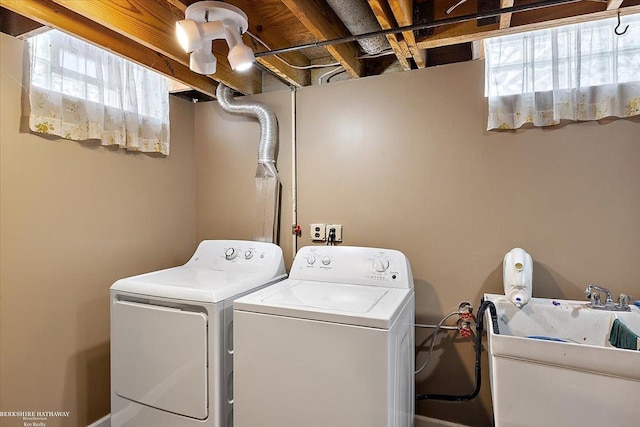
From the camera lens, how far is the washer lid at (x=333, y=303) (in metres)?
1.37

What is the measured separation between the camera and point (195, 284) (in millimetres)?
1774

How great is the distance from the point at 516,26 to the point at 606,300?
135 cm

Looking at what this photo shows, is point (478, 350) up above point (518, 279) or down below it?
below

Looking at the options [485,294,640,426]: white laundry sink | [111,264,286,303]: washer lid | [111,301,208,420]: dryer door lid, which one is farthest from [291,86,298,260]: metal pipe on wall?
[485,294,640,426]: white laundry sink

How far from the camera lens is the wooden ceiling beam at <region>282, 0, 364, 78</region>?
150 cm

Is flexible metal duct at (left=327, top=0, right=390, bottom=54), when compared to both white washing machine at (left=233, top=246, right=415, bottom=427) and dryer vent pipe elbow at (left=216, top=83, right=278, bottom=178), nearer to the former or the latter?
dryer vent pipe elbow at (left=216, top=83, right=278, bottom=178)

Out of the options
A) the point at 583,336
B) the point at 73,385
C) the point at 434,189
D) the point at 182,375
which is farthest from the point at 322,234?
the point at 73,385

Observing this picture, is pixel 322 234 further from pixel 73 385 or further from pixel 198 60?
pixel 73 385

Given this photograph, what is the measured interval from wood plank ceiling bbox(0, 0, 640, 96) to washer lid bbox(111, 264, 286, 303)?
1.18 m

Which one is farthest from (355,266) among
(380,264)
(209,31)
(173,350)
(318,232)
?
(209,31)

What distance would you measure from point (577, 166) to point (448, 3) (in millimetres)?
1055

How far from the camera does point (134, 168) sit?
7.48ft

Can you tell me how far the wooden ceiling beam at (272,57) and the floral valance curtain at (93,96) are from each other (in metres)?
0.68

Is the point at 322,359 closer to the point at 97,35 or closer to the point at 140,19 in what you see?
the point at 140,19
